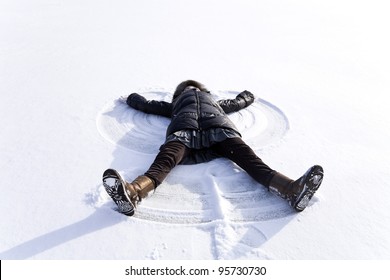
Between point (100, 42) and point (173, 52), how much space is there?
4.16 ft

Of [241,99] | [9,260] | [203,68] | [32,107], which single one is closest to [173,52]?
[203,68]

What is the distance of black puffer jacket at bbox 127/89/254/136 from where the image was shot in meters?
3.09

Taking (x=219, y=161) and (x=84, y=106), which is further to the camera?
(x=84, y=106)

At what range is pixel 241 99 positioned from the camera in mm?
4082

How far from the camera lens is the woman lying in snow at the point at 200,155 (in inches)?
96.2

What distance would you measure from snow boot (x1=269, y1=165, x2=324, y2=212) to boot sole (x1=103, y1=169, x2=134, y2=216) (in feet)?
3.34

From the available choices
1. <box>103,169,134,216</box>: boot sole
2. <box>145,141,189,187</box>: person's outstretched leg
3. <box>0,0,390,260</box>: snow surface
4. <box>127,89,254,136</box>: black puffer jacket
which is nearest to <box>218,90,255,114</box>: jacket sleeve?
<box>127,89,254,136</box>: black puffer jacket

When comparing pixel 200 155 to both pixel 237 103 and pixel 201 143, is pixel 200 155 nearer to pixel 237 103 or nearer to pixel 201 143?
pixel 201 143

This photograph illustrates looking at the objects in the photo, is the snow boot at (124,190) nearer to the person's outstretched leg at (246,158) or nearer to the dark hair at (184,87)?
the person's outstretched leg at (246,158)

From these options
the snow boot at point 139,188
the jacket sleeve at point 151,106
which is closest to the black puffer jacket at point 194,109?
the jacket sleeve at point 151,106

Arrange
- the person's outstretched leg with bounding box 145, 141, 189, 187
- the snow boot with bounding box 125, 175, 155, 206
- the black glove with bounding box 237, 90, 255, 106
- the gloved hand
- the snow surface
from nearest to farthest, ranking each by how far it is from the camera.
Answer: the snow surface, the snow boot with bounding box 125, 175, 155, 206, the person's outstretched leg with bounding box 145, 141, 189, 187, the gloved hand, the black glove with bounding box 237, 90, 255, 106

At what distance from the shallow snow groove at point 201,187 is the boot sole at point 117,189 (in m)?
0.12

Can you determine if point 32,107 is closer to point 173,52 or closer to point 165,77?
point 165,77

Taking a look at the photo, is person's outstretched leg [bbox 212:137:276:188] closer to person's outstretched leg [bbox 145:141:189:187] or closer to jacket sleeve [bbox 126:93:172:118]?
person's outstretched leg [bbox 145:141:189:187]
